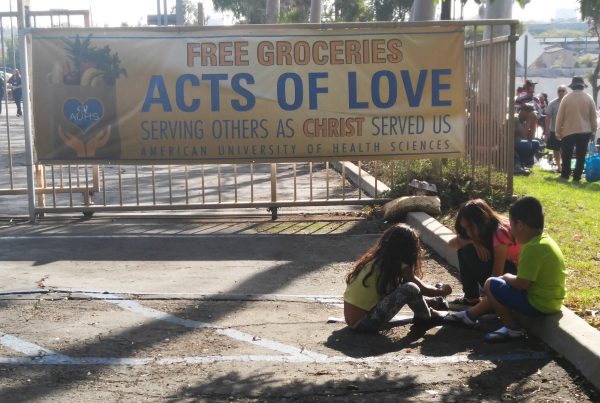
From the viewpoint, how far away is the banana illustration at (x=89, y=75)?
34.2ft

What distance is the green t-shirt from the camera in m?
5.86

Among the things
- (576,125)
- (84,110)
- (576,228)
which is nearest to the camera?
(576,228)

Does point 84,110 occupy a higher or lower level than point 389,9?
lower

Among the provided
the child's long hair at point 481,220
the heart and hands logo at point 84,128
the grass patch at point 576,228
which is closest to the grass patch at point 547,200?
the grass patch at point 576,228

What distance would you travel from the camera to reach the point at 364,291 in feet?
21.0

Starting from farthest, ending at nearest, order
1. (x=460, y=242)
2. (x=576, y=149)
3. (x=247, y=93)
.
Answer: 1. (x=576, y=149)
2. (x=247, y=93)
3. (x=460, y=242)

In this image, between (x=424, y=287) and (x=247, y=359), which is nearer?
(x=247, y=359)

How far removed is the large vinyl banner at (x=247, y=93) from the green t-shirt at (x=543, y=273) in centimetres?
475

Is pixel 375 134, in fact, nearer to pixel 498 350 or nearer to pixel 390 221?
pixel 390 221

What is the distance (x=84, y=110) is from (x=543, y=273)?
6.31 meters

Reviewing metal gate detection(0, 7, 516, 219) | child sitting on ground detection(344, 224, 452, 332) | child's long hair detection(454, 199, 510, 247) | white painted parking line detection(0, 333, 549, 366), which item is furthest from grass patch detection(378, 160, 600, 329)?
white painted parking line detection(0, 333, 549, 366)

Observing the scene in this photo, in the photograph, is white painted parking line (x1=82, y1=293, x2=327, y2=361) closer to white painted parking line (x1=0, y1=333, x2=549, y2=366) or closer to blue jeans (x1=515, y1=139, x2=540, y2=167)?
white painted parking line (x1=0, y1=333, x2=549, y2=366)

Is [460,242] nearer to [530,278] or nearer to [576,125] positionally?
[530,278]

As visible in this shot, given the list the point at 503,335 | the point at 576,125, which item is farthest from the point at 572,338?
the point at 576,125
